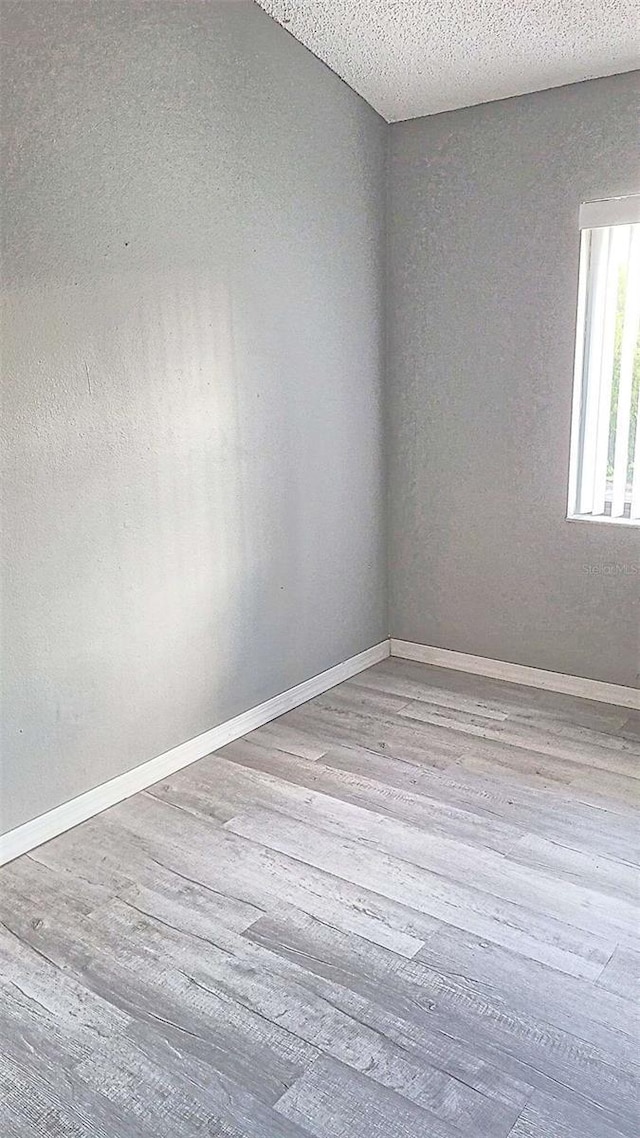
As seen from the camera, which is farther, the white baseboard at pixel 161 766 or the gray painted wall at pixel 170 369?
the white baseboard at pixel 161 766

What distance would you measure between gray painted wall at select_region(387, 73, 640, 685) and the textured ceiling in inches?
4.8

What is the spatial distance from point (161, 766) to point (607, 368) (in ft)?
7.12

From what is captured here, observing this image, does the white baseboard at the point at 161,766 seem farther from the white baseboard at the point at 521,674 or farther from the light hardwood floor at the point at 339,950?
the white baseboard at the point at 521,674

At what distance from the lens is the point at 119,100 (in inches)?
98.9

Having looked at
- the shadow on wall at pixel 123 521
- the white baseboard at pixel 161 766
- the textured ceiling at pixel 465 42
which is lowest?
the white baseboard at pixel 161 766

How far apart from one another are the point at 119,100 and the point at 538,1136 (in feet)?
8.86

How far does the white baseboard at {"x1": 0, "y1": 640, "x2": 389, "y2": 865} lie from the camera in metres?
2.52

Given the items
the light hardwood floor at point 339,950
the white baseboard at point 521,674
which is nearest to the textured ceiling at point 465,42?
the white baseboard at point 521,674

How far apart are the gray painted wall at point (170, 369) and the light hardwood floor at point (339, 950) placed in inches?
15.8

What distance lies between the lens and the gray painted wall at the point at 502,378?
10.7ft

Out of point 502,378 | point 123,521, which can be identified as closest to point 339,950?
point 123,521

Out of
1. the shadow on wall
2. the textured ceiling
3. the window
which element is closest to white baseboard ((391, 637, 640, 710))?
the window

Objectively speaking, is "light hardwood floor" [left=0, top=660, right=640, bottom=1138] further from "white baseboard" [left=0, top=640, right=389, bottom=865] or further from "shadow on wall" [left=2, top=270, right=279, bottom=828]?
"shadow on wall" [left=2, top=270, right=279, bottom=828]

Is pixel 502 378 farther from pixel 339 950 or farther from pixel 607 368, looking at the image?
pixel 339 950
